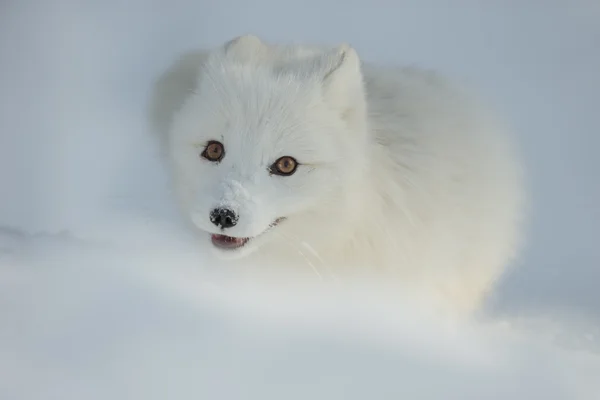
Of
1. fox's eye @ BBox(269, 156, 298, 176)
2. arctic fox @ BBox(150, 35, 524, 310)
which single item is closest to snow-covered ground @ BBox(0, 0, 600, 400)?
arctic fox @ BBox(150, 35, 524, 310)

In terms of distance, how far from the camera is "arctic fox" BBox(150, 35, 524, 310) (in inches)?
35.1

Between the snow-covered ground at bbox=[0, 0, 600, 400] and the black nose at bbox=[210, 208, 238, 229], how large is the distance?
9.2 inches

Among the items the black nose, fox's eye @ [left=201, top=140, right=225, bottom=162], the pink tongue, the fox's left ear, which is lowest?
the black nose

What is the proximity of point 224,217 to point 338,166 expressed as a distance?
0.60ft

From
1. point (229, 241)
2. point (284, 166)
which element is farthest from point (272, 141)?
point (229, 241)

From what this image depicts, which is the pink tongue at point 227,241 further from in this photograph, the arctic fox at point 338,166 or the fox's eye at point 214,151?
the fox's eye at point 214,151

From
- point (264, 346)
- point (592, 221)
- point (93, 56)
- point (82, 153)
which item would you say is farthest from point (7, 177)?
point (592, 221)

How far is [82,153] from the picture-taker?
1134 millimetres

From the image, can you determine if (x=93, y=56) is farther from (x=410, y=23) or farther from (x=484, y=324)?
(x=484, y=324)

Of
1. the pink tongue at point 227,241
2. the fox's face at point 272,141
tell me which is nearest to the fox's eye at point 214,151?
the fox's face at point 272,141

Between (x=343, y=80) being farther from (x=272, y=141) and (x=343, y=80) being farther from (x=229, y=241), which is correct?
(x=229, y=241)

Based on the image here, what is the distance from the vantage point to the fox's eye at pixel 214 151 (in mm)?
905

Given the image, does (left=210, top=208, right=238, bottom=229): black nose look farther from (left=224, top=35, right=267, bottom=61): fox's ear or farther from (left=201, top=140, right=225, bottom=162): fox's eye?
(left=224, top=35, right=267, bottom=61): fox's ear

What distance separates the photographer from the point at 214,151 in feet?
2.99
